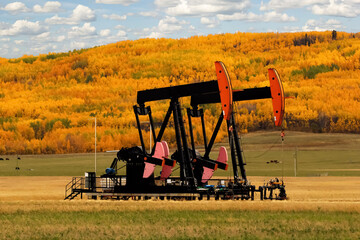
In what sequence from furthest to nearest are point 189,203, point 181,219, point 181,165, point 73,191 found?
1. point 73,191
2. point 181,165
3. point 189,203
4. point 181,219

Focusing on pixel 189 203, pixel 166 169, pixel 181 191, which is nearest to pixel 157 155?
pixel 166 169

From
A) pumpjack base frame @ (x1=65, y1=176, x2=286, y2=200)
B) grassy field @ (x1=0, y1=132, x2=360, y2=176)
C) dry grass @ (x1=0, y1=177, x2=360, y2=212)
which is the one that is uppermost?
pumpjack base frame @ (x1=65, y1=176, x2=286, y2=200)

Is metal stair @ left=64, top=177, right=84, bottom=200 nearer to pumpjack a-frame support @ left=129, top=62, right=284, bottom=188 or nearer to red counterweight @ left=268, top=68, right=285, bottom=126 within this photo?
pumpjack a-frame support @ left=129, top=62, right=284, bottom=188

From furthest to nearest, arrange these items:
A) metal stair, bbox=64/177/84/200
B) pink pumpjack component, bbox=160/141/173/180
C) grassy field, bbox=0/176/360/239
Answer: metal stair, bbox=64/177/84/200 < pink pumpjack component, bbox=160/141/173/180 < grassy field, bbox=0/176/360/239

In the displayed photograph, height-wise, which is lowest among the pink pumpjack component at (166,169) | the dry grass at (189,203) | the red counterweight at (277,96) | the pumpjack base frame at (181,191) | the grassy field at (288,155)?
the grassy field at (288,155)

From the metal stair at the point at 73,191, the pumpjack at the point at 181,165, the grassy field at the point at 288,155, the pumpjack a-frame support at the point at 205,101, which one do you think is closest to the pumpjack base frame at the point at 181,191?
the pumpjack at the point at 181,165

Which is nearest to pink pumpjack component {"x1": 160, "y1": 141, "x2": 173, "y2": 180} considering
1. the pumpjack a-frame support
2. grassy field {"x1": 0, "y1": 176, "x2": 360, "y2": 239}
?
the pumpjack a-frame support

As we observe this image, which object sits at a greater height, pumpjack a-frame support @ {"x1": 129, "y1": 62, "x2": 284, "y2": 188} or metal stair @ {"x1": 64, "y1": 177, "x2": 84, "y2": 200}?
pumpjack a-frame support @ {"x1": 129, "y1": 62, "x2": 284, "y2": 188}

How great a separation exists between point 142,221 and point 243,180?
1016 cm

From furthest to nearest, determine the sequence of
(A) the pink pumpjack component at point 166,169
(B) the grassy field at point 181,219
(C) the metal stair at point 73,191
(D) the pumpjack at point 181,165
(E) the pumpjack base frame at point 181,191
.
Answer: (C) the metal stair at point 73,191, (A) the pink pumpjack component at point 166,169, (E) the pumpjack base frame at point 181,191, (D) the pumpjack at point 181,165, (B) the grassy field at point 181,219

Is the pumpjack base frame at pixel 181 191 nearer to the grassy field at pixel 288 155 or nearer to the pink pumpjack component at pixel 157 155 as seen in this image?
the pink pumpjack component at pixel 157 155

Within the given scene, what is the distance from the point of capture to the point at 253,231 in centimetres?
3903

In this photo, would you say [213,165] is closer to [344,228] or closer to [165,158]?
[165,158]

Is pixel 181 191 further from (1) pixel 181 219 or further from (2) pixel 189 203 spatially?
(1) pixel 181 219
